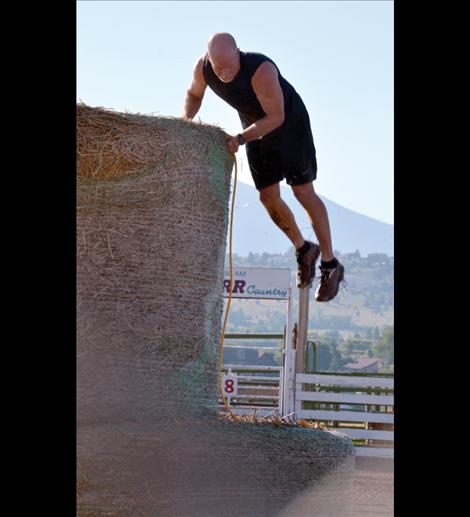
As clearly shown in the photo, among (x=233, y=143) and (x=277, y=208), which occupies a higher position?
(x=233, y=143)

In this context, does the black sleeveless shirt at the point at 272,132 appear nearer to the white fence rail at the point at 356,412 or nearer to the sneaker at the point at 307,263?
the sneaker at the point at 307,263

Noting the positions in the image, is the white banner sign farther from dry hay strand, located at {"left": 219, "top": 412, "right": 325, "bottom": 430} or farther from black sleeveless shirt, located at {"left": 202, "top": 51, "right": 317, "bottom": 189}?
dry hay strand, located at {"left": 219, "top": 412, "right": 325, "bottom": 430}

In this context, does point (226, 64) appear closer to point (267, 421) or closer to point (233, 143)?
point (233, 143)

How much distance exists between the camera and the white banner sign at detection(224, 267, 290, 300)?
9.87 meters

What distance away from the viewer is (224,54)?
395 cm

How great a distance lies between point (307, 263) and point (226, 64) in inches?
51.0

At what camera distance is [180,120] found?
3445 mm

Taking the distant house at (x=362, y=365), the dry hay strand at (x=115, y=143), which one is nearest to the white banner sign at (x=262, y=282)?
the dry hay strand at (x=115, y=143)

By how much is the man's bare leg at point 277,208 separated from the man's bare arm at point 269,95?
19.7 inches

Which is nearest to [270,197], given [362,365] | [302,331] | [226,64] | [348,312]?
[226,64]

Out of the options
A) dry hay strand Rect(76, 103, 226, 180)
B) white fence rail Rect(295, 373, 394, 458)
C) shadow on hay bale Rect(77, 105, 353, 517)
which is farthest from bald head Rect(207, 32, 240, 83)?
white fence rail Rect(295, 373, 394, 458)
